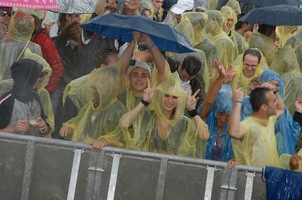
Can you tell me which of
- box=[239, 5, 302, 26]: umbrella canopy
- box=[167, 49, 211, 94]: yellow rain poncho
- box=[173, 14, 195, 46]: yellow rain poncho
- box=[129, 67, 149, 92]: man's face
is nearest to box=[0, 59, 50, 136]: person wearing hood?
box=[129, 67, 149, 92]: man's face

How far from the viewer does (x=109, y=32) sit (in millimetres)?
13578

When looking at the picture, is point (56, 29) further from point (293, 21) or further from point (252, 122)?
point (252, 122)

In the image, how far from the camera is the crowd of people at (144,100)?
39.1 ft

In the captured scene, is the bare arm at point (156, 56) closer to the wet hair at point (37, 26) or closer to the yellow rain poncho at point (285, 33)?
the wet hair at point (37, 26)

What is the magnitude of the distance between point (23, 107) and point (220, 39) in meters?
4.88

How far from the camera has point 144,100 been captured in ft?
39.5

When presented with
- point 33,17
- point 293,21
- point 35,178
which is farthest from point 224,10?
point 35,178

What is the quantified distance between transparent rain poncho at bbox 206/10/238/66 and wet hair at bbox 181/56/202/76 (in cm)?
214

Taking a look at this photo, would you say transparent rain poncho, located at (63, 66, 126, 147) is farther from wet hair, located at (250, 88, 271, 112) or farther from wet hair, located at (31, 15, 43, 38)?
wet hair, located at (31, 15, 43, 38)

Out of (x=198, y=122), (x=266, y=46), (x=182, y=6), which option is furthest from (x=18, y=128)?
(x=182, y=6)

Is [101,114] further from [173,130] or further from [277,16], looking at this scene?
[277,16]

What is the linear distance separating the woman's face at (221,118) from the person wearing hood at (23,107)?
162 cm

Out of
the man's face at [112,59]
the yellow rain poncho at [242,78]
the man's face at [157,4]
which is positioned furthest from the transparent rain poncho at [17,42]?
the man's face at [157,4]

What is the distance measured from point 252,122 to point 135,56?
1836mm
